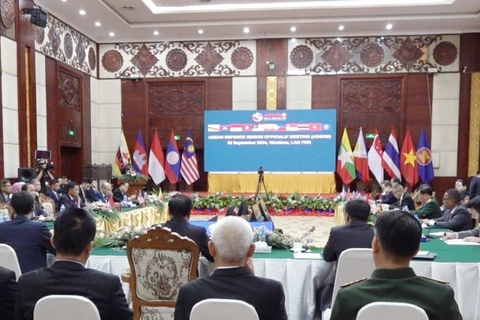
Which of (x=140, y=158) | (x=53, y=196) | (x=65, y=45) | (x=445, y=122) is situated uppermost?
(x=65, y=45)

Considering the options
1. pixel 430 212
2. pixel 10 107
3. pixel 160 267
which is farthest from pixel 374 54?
pixel 160 267

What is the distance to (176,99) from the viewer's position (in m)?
11.5

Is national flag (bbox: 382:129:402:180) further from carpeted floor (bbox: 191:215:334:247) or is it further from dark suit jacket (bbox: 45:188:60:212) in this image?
dark suit jacket (bbox: 45:188:60:212)

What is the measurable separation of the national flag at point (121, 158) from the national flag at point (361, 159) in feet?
20.9

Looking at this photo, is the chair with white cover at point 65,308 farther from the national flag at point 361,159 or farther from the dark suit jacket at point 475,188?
the national flag at point 361,159

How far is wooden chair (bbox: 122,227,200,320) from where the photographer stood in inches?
92.0

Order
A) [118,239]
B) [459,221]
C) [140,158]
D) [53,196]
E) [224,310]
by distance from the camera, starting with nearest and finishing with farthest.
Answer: [224,310], [118,239], [459,221], [53,196], [140,158]

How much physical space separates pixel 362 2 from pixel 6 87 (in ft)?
25.8

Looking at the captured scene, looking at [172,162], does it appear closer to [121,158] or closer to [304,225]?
[121,158]

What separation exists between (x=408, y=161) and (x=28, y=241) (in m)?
9.88

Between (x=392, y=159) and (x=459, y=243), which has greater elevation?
(x=392, y=159)

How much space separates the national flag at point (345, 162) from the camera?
34.2ft

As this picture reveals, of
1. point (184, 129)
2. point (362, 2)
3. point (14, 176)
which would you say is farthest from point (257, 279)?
point (184, 129)

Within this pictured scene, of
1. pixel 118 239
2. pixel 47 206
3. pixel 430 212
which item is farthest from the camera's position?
pixel 47 206
